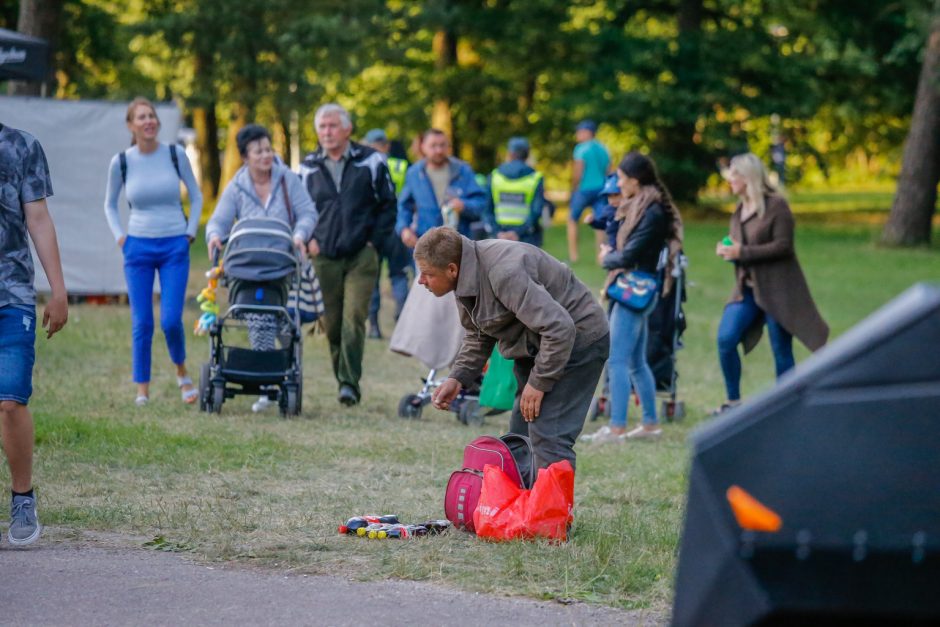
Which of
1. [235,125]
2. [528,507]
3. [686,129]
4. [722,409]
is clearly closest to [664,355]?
[722,409]

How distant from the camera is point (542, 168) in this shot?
4500 cm

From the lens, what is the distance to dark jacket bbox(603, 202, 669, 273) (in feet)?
31.9

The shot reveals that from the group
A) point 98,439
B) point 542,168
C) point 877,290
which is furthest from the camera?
point 542,168

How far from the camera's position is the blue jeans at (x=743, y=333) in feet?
34.8

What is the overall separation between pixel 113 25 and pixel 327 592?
2787 cm

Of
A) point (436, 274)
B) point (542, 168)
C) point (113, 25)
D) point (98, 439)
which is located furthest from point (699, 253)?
point (436, 274)

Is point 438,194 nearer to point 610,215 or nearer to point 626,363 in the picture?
point 610,215

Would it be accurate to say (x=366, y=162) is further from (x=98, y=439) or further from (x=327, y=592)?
(x=327, y=592)

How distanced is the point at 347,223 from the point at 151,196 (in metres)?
1.45

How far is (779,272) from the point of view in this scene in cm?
1048

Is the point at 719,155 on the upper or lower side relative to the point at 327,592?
upper

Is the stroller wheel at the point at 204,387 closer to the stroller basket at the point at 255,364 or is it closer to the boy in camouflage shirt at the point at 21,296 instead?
the stroller basket at the point at 255,364

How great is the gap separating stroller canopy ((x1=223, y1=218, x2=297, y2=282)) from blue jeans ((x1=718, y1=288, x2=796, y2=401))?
3308mm

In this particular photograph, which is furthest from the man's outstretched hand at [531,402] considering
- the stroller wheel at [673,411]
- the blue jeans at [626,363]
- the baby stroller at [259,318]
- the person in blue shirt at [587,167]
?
the person in blue shirt at [587,167]
